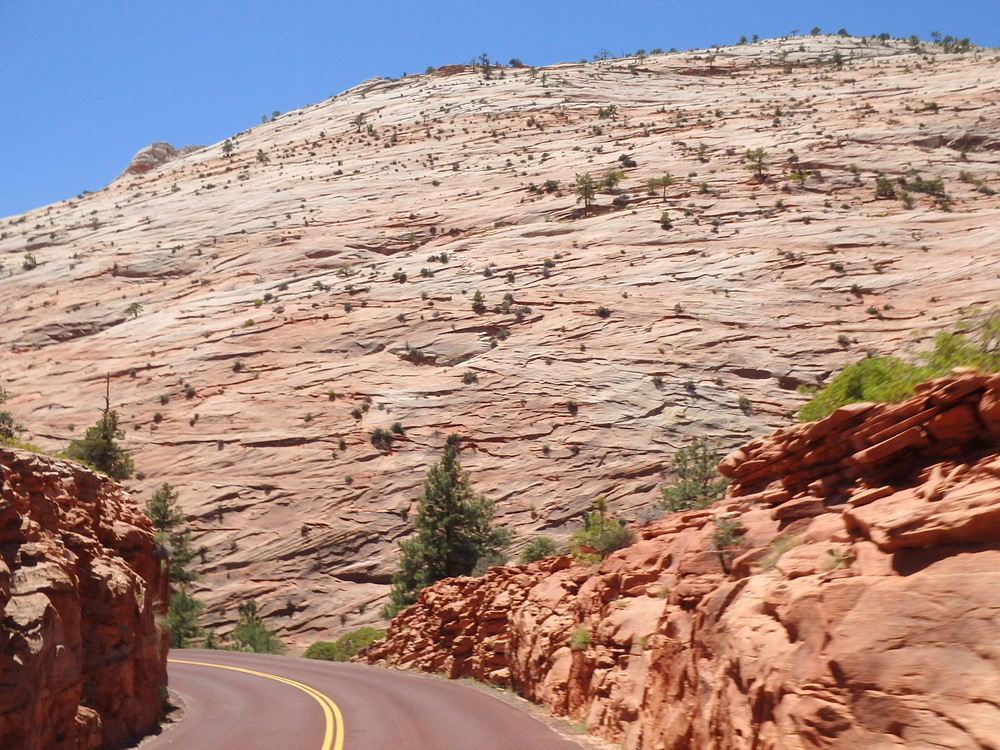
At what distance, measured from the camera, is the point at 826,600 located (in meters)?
6.72

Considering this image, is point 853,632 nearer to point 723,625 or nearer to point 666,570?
point 723,625

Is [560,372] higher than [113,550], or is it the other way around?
[560,372]

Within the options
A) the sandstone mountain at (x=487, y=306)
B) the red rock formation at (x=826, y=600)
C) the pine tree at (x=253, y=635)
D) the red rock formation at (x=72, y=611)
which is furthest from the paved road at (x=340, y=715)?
the sandstone mountain at (x=487, y=306)

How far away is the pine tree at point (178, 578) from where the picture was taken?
29.0 meters

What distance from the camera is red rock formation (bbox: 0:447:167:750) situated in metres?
8.61

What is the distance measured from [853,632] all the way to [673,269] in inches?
1566

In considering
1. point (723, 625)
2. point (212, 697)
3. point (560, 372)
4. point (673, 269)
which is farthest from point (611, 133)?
point (723, 625)

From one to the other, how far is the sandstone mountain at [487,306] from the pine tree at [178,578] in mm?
1011

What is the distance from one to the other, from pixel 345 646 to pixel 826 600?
22623mm

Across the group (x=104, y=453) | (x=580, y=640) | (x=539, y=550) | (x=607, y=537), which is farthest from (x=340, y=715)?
(x=104, y=453)

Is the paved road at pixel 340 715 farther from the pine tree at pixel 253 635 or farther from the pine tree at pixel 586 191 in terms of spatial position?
the pine tree at pixel 586 191

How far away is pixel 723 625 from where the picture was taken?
816 cm

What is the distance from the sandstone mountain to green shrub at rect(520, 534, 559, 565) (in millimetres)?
2516

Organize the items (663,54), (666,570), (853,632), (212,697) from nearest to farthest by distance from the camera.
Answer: (853,632), (666,570), (212,697), (663,54)
